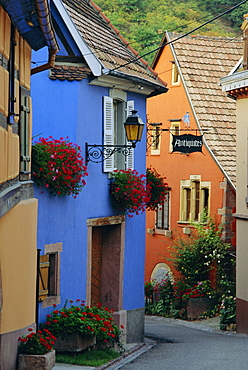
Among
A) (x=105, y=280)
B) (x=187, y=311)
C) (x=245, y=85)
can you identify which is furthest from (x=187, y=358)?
(x=187, y=311)

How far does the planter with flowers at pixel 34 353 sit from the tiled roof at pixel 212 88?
47.0 feet

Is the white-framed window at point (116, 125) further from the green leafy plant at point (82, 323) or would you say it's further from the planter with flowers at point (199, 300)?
the planter with flowers at point (199, 300)

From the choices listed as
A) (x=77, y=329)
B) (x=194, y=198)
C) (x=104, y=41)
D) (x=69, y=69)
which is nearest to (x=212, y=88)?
(x=194, y=198)

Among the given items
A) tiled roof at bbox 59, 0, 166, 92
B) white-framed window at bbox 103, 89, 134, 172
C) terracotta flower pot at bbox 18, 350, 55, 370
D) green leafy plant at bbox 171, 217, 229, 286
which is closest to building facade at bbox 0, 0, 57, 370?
terracotta flower pot at bbox 18, 350, 55, 370

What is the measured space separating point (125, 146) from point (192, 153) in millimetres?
11591

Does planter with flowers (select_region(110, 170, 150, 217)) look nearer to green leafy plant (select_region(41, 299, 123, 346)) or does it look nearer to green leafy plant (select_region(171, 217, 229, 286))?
green leafy plant (select_region(41, 299, 123, 346))

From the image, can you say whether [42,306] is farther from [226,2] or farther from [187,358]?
[226,2]

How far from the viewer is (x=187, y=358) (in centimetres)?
1341

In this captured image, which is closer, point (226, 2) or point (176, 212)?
point (176, 212)

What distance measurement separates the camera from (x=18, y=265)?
9.84 metres

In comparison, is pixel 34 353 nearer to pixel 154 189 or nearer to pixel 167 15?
pixel 154 189

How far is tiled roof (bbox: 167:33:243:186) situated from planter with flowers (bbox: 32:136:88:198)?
11.0 m

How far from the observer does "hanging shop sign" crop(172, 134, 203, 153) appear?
21.8 metres

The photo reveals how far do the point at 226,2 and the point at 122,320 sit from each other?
152 feet
